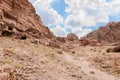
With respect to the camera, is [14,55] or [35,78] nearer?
[35,78]

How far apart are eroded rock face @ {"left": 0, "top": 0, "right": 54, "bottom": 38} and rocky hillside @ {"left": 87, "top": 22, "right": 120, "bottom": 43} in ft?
210

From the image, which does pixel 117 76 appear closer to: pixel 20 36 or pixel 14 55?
pixel 14 55

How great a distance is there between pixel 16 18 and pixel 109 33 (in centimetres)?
7927

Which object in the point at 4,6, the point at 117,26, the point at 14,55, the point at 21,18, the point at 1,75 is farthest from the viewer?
the point at 117,26

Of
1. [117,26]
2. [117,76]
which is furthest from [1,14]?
[117,26]

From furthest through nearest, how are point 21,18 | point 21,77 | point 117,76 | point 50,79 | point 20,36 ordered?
point 21,18
point 20,36
point 117,76
point 50,79
point 21,77

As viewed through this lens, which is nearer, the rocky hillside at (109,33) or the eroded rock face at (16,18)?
the eroded rock face at (16,18)

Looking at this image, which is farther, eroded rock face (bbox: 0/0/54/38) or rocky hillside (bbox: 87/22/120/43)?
rocky hillside (bbox: 87/22/120/43)

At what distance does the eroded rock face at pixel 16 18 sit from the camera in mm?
46159

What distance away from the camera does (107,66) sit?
2688 centimetres

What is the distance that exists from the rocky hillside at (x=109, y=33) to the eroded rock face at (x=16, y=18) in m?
64.1

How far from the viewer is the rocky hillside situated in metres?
121

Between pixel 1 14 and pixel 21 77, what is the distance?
34314 mm

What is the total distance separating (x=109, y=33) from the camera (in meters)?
125
